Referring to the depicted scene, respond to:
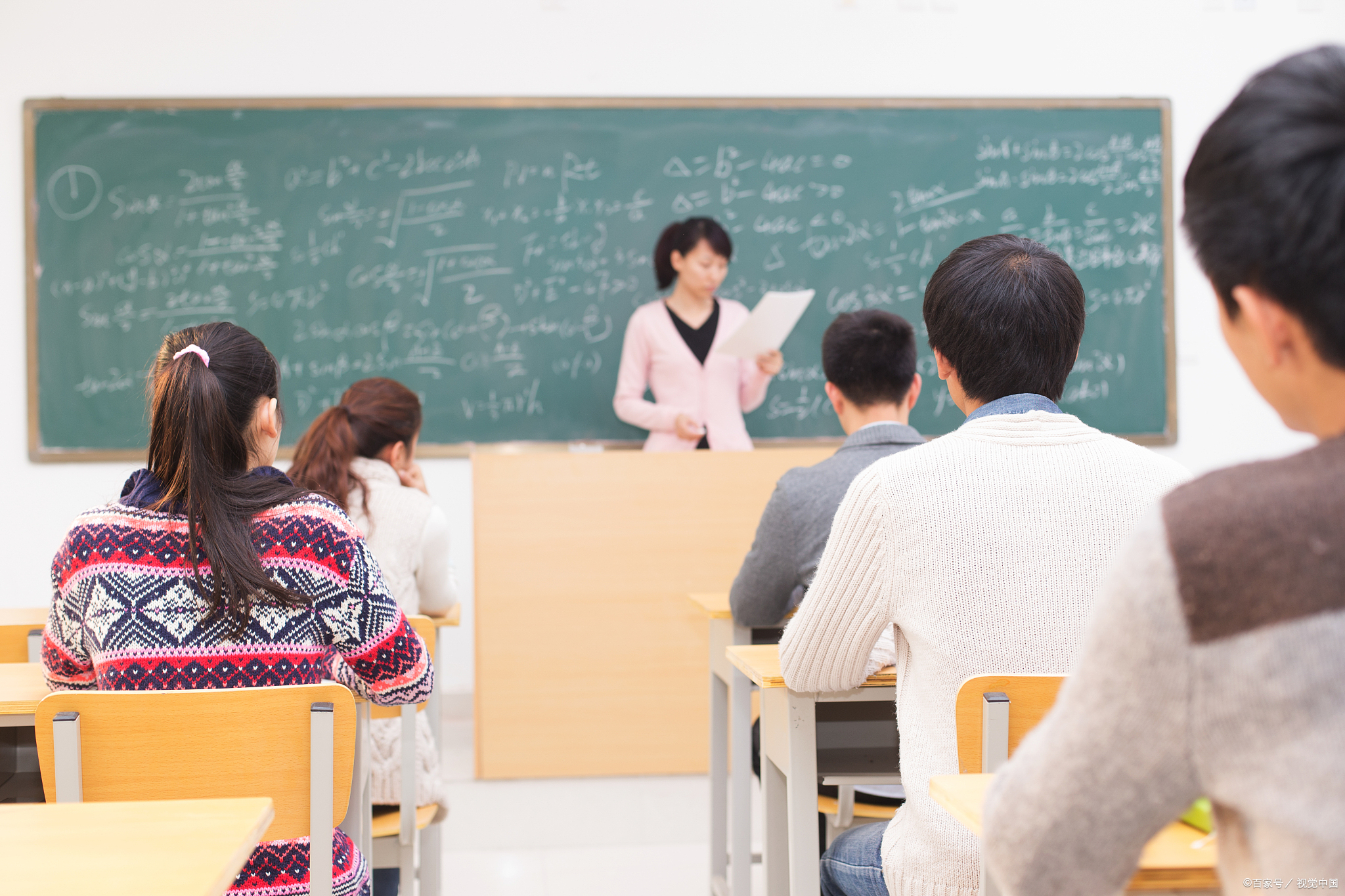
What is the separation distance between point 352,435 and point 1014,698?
5.42ft

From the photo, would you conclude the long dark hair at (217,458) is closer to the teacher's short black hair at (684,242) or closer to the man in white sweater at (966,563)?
the man in white sweater at (966,563)

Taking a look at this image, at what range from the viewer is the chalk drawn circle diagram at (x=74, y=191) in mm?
3908

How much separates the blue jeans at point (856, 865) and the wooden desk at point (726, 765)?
1.85 feet

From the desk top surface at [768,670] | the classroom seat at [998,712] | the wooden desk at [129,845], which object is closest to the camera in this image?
the wooden desk at [129,845]

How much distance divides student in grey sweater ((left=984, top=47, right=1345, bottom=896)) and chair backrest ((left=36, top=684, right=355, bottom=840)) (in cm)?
85

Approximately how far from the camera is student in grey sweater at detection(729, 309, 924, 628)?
2.04 meters

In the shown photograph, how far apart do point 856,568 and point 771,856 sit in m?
0.80

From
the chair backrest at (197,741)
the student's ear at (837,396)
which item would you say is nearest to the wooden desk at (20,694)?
the chair backrest at (197,741)

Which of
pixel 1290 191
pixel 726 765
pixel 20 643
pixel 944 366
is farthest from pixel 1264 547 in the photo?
pixel 20 643

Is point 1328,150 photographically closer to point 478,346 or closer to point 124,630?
point 124,630

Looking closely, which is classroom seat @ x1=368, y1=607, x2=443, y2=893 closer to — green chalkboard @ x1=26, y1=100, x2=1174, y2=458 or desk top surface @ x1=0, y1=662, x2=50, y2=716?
desk top surface @ x1=0, y1=662, x2=50, y2=716

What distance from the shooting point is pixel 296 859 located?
1313 millimetres

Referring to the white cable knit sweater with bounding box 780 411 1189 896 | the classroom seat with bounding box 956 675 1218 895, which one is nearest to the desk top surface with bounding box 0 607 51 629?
the white cable knit sweater with bounding box 780 411 1189 896

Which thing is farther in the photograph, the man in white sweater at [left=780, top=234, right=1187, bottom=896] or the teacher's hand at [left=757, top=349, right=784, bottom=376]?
the teacher's hand at [left=757, top=349, right=784, bottom=376]
